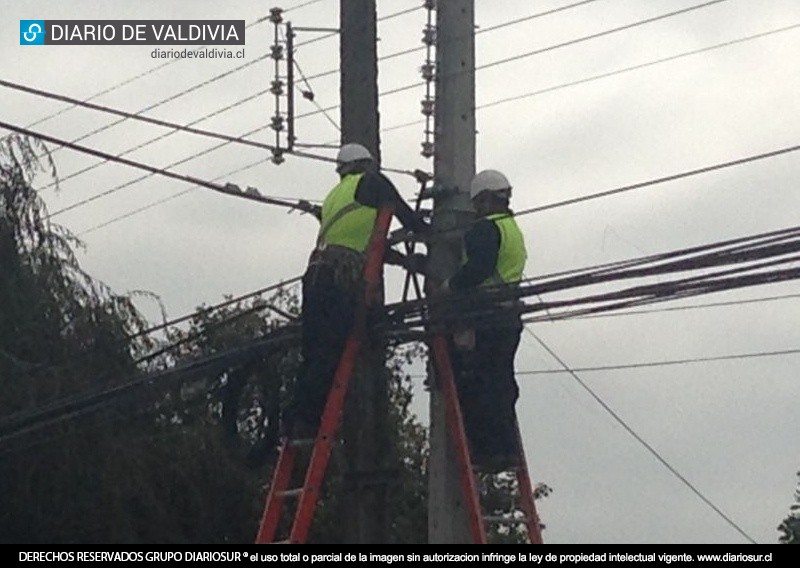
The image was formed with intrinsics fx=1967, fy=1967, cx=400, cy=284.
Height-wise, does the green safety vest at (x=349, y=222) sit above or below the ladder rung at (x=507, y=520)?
above

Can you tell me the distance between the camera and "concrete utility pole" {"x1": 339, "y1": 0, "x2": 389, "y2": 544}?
11.8 m

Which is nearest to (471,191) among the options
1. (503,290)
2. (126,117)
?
(503,290)

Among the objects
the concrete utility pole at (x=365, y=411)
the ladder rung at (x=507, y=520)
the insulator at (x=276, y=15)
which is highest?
the insulator at (x=276, y=15)

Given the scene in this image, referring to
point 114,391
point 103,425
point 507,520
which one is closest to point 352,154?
point 507,520

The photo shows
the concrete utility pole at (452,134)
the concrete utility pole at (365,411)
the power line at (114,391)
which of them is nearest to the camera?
the concrete utility pole at (365,411)

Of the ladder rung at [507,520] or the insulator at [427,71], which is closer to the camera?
the ladder rung at [507,520]

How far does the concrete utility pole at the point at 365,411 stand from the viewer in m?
11.8

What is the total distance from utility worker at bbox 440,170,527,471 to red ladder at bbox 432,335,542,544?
0.36 ft

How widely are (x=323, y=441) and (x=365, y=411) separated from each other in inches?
21.0

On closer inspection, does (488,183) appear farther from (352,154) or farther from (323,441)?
(323,441)

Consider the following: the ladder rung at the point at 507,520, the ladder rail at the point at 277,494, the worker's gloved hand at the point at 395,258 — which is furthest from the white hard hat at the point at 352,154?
the ladder rung at the point at 507,520

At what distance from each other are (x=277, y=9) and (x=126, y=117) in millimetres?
1672

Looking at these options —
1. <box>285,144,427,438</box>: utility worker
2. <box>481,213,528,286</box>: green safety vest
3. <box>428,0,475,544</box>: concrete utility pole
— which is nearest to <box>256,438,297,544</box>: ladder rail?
<box>285,144,427,438</box>: utility worker

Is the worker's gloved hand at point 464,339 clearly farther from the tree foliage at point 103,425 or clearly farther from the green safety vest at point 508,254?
the tree foliage at point 103,425
